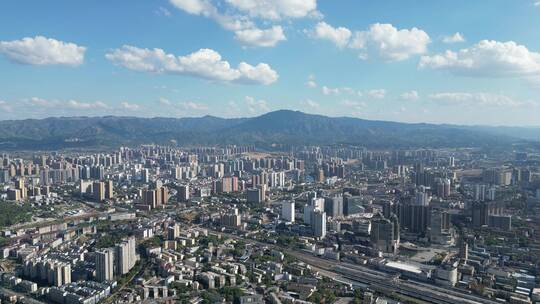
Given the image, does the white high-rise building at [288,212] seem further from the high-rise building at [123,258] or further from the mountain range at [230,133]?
the mountain range at [230,133]

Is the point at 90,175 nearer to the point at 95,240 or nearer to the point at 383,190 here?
the point at 95,240

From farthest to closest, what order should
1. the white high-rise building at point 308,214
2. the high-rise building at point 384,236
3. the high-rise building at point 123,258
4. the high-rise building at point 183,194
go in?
the high-rise building at point 183,194 → the white high-rise building at point 308,214 → the high-rise building at point 384,236 → the high-rise building at point 123,258

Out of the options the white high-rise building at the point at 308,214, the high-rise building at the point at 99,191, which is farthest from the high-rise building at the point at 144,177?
the white high-rise building at the point at 308,214

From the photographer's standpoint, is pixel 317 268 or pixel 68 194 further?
pixel 68 194

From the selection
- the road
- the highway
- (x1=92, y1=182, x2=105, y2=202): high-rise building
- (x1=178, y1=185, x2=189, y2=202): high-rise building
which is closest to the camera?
the road

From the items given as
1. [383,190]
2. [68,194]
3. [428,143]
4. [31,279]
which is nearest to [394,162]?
[383,190]

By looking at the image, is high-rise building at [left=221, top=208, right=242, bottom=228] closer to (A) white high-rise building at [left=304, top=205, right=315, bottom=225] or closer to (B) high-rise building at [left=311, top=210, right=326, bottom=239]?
(A) white high-rise building at [left=304, top=205, right=315, bottom=225]

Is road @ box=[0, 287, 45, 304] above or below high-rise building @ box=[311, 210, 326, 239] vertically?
below

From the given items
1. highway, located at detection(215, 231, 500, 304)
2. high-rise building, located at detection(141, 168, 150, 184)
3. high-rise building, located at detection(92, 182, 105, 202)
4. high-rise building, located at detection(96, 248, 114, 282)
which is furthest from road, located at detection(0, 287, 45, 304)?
high-rise building, located at detection(141, 168, 150, 184)
